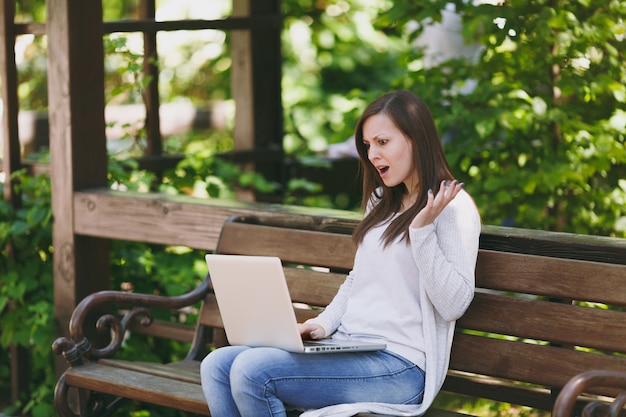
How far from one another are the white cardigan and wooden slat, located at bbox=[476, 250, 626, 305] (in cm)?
17

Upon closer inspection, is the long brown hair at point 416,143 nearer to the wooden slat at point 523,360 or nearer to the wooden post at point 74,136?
the wooden slat at point 523,360

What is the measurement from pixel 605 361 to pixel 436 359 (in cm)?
45

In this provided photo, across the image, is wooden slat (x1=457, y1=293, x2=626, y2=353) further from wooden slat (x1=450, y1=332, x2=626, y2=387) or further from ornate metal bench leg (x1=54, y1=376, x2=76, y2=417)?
ornate metal bench leg (x1=54, y1=376, x2=76, y2=417)

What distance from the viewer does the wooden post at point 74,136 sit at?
4.38 m

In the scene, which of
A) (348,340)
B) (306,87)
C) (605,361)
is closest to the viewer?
(605,361)

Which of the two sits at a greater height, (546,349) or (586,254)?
(586,254)

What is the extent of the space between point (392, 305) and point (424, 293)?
0.12m

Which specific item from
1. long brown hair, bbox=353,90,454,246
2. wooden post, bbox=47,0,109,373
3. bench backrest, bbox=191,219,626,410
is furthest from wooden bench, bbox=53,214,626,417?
wooden post, bbox=47,0,109,373

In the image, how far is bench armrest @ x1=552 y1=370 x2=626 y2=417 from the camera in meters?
2.54

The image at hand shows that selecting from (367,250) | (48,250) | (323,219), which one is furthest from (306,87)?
(367,250)

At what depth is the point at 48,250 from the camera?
15.9ft

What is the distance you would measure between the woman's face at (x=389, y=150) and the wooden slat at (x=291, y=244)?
1.49 feet

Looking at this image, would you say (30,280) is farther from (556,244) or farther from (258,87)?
(556,244)

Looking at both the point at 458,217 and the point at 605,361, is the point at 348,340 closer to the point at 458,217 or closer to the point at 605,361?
the point at 458,217
